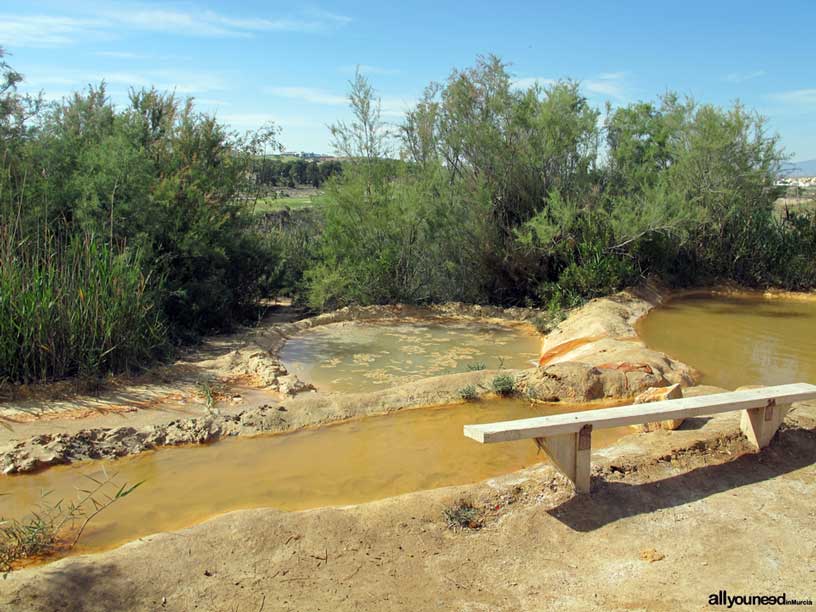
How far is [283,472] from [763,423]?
12.4ft

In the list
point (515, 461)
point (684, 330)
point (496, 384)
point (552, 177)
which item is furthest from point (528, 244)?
point (515, 461)

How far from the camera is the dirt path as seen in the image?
3.37m

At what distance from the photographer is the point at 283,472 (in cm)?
557

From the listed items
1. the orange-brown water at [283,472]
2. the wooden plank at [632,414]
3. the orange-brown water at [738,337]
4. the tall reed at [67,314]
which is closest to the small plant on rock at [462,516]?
the wooden plank at [632,414]

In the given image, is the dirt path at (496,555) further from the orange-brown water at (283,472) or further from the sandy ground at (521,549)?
the orange-brown water at (283,472)

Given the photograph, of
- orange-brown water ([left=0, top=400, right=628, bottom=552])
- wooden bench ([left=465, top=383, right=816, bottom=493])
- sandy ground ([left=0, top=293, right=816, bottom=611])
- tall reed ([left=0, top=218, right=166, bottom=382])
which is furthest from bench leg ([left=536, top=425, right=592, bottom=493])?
tall reed ([left=0, top=218, right=166, bottom=382])

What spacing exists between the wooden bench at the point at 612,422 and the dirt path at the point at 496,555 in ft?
0.85

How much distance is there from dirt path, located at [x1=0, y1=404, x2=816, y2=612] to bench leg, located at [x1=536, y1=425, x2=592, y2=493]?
0.38 feet

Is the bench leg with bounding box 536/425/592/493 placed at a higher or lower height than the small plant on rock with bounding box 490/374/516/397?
higher

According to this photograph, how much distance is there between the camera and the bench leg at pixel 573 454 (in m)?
4.42

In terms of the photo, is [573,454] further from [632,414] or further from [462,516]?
[462,516]

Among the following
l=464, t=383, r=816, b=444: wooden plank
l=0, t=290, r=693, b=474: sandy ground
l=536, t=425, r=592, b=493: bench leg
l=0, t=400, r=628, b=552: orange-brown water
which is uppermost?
l=464, t=383, r=816, b=444: wooden plank

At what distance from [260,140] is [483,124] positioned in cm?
439

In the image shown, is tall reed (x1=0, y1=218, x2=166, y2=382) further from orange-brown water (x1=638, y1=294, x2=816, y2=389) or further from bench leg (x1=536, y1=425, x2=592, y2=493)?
orange-brown water (x1=638, y1=294, x2=816, y2=389)
